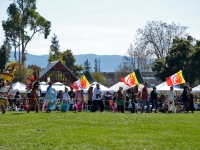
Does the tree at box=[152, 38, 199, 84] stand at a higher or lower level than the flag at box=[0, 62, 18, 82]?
higher

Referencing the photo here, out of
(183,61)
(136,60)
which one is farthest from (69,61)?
(183,61)

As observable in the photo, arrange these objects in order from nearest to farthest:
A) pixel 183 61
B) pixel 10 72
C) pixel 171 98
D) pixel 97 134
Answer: pixel 97 134
pixel 10 72
pixel 171 98
pixel 183 61

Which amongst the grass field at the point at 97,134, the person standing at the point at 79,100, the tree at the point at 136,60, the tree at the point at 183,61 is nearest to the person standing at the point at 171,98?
the person standing at the point at 79,100

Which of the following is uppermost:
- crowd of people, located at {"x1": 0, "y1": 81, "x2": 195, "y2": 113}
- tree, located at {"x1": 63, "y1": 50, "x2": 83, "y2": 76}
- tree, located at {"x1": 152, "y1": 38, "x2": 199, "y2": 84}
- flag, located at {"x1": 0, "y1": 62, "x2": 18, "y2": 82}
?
tree, located at {"x1": 63, "y1": 50, "x2": 83, "y2": 76}

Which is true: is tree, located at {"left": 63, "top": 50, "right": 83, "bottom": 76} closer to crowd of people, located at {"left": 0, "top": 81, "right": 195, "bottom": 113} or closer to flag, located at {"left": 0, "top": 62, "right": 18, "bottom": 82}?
crowd of people, located at {"left": 0, "top": 81, "right": 195, "bottom": 113}

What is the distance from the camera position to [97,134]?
596 inches

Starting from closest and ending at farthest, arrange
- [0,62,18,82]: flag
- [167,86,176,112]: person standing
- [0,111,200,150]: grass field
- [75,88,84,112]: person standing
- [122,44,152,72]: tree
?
[0,111,200,150]: grass field → [0,62,18,82]: flag → [167,86,176,112]: person standing → [75,88,84,112]: person standing → [122,44,152,72]: tree

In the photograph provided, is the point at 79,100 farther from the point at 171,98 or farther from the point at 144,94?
the point at 171,98

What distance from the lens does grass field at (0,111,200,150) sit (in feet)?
42.7

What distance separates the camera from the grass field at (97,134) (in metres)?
13.0

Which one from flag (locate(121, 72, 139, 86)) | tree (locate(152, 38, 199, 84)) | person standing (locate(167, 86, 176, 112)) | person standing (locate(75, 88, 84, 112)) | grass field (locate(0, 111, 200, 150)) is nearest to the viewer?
grass field (locate(0, 111, 200, 150))

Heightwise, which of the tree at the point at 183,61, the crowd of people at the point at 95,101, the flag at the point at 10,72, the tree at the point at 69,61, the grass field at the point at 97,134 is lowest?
the grass field at the point at 97,134

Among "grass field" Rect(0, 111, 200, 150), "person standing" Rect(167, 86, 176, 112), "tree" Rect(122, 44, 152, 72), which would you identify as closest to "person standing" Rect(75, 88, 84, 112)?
"person standing" Rect(167, 86, 176, 112)

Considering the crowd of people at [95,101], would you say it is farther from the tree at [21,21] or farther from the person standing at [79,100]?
the tree at [21,21]
